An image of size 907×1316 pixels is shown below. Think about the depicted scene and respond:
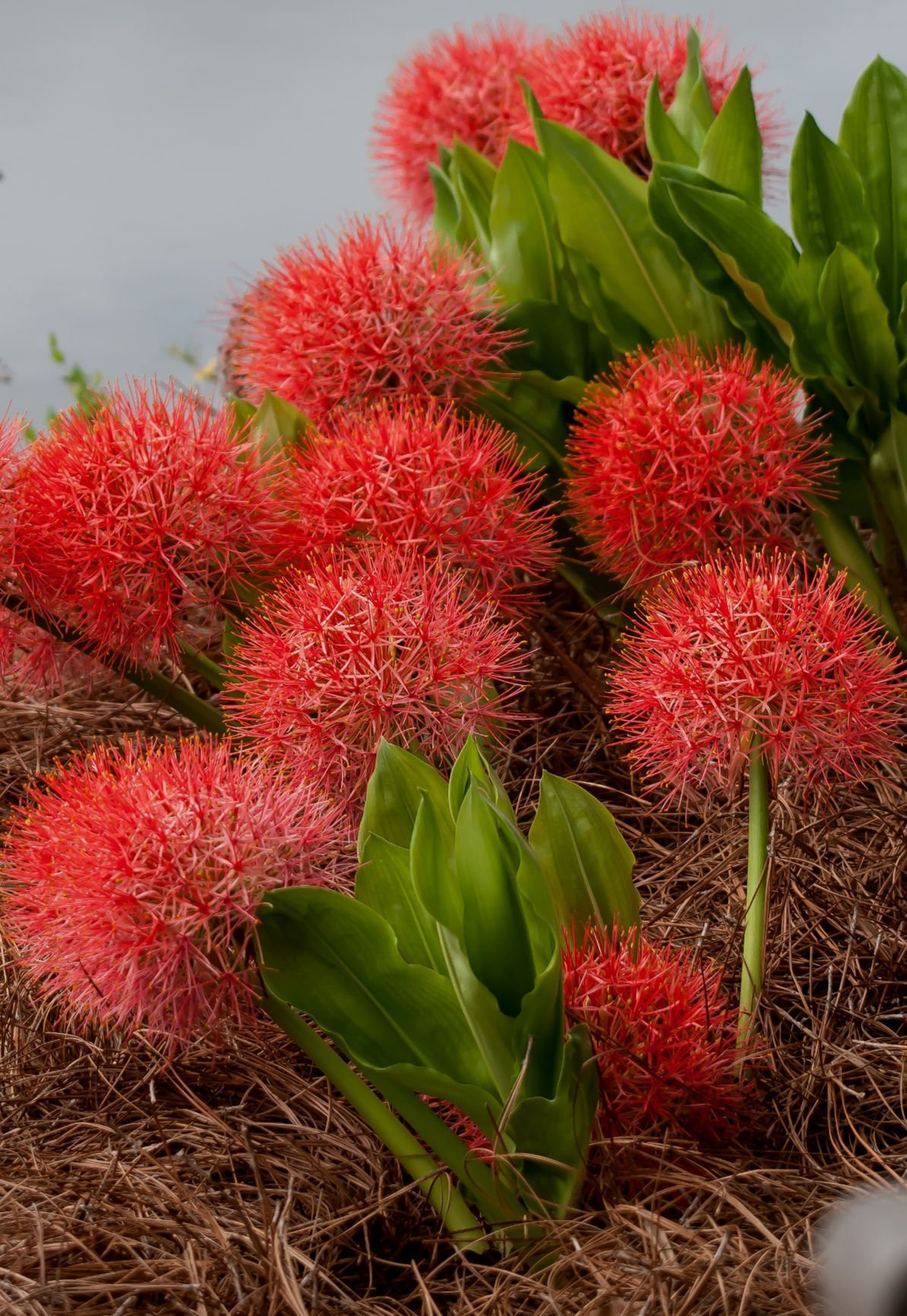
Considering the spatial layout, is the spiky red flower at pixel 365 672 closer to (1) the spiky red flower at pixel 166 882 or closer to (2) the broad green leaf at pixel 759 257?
(1) the spiky red flower at pixel 166 882

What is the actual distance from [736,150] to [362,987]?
0.78 meters

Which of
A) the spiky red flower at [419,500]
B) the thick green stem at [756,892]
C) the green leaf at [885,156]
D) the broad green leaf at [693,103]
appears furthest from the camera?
the broad green leaf at [693,103]

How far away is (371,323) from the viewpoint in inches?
37.6

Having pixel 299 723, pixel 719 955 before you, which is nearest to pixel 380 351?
pixel 299 723

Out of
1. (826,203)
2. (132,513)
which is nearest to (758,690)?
(132,513)

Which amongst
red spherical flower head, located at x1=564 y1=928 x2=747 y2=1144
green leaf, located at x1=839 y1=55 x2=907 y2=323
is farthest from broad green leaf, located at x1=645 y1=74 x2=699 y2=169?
red spherical flower head, located at x1=564 y1=928 x2=747 y2=1144

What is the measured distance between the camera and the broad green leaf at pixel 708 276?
0.95 meters

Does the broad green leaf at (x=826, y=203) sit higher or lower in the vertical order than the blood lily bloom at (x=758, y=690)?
higher

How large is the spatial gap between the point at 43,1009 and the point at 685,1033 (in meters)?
0.47

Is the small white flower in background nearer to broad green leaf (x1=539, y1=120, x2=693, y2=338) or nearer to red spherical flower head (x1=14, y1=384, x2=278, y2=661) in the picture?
red spherical flower head (x1=14, y1=384, x2=278, y2=661)

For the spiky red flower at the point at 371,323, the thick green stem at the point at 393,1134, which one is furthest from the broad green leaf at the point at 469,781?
the spiky red flower at the point at 371,323

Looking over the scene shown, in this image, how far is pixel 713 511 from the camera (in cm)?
84

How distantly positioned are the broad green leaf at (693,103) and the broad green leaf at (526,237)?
15cm

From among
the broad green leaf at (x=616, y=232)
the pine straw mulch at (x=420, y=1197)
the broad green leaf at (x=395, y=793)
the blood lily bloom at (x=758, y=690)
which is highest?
the broad green leaf at (x=616, y=232)
